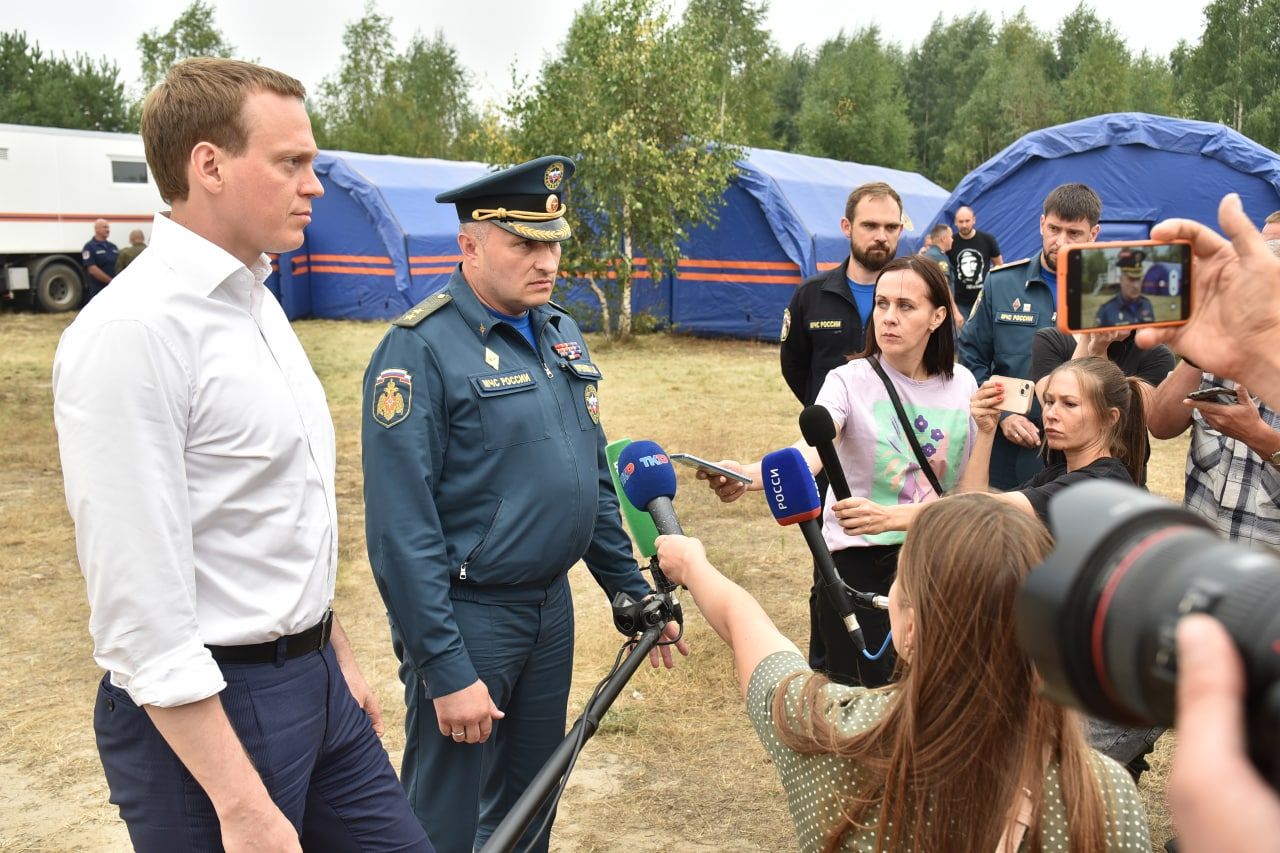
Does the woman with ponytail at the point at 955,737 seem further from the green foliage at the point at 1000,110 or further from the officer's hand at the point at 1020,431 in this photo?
the green foliage at the point at 1000,110

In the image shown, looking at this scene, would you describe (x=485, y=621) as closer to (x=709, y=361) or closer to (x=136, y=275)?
(x=136, y=275)

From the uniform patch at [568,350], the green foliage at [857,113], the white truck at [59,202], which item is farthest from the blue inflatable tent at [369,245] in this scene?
the green foliage at [857,113]

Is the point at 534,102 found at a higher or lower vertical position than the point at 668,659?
higher

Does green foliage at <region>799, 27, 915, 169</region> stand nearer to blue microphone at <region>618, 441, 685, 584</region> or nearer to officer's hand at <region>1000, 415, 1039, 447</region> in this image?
officer's hand at <region>1000, 415, 1039, 447</region>

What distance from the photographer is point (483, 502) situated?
9.71 feet

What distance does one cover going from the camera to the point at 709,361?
1667 cm

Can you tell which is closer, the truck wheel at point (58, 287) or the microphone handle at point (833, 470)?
the microphone handle at point (833, 470)

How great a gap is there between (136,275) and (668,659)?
1809 mm

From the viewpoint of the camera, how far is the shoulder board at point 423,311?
292 cm

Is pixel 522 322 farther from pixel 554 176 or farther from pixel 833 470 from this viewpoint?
pixel 833 470

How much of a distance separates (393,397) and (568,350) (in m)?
0.62

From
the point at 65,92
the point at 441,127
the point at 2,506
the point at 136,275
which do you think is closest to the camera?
the point at 136,275

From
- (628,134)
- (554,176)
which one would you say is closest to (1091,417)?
(554,176)

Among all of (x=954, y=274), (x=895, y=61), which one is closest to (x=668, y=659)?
(x=954, y=274)
